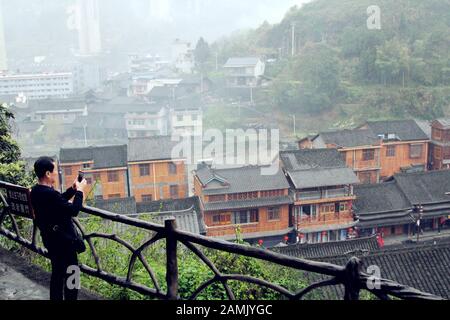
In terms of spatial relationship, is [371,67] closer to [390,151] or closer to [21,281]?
[390,151]

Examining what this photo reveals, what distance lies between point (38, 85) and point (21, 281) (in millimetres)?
48298

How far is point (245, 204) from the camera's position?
16391mm

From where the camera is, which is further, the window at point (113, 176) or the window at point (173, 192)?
the window at point (173, 192)

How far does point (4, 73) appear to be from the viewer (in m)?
48.7

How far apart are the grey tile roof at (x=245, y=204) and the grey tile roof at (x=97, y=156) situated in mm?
5009

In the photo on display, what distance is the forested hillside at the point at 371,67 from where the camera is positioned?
105 ft

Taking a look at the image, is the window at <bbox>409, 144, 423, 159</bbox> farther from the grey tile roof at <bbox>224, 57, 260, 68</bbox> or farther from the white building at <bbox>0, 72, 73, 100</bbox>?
the white building at <bbox>0, 72, 73, 100</bbox>

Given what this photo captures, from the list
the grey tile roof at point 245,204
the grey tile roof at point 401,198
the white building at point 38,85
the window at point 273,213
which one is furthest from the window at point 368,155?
the white building at point 38,85

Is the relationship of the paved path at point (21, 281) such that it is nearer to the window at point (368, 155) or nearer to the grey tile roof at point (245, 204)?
the grey tile roof at point (245, 204)

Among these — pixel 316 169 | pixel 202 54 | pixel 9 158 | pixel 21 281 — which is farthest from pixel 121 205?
pixel 202 54

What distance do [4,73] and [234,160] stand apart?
37.0 m

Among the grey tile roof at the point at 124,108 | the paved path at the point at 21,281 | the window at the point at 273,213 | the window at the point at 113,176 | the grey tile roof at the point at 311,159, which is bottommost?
the window at the point at 273,213
